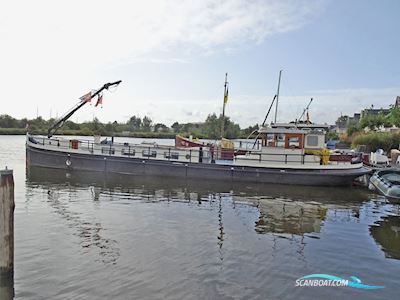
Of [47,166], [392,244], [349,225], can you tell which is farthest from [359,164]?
[47,166]

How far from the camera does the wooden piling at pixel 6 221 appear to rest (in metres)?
7.31

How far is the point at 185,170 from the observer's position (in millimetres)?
25750

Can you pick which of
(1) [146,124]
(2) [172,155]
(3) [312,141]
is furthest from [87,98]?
(1) [146,124]

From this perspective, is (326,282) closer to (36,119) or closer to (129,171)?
(129,171)

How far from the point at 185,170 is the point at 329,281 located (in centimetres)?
1757

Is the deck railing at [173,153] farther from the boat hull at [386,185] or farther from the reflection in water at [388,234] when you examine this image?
the reflection in water at [388,234]

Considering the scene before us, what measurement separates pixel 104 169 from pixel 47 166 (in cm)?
502

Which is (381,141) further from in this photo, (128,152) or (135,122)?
(135,122)

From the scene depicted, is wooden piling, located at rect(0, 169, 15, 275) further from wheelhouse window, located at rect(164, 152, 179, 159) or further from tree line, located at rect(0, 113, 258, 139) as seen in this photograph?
tree line, located at rect(0, 113, 258, 139)

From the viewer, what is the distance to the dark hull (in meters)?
24.3

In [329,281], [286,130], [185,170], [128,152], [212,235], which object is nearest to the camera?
[329,281]

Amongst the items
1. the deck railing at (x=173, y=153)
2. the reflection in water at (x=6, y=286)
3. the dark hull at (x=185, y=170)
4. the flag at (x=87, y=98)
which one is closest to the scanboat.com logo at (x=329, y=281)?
the reflection in water at (x=6, y=286)

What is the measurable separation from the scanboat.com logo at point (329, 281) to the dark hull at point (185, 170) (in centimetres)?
Answer: 1557

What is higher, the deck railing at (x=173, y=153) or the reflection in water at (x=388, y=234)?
the deck railing at (x=173, y=153)
